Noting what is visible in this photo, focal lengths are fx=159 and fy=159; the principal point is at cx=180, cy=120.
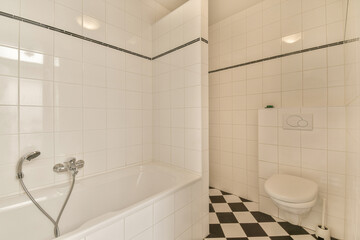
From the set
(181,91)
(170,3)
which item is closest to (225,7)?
(170,3)

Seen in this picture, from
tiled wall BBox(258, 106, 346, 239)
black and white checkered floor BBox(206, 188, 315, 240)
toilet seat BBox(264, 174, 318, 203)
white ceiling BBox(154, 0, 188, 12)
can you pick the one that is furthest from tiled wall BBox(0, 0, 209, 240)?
tiled wall BBox(258, 106, 346, 239)

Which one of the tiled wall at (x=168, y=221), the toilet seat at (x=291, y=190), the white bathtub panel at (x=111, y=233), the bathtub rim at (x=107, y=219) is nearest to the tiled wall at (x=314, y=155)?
the toilet seat at (x=291, y=190)

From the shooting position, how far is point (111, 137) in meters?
1.65

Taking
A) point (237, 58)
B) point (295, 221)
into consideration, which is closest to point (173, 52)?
point (237, 58)

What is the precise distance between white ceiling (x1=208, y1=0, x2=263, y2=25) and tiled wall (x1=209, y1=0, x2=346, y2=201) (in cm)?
7

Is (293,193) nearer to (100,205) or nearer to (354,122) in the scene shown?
(354,122)

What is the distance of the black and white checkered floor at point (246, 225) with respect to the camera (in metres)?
1.49

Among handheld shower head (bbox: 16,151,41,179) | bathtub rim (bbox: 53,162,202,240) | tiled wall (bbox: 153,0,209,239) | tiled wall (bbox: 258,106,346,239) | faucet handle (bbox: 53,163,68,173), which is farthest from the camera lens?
tiled wall (bbox: 153,0,209,239)

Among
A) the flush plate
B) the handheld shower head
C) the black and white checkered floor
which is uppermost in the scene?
the flush plate

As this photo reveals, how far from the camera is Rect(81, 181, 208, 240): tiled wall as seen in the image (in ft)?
3.00

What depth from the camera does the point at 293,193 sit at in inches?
53.8

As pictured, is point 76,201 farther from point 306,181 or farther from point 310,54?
point 310,54

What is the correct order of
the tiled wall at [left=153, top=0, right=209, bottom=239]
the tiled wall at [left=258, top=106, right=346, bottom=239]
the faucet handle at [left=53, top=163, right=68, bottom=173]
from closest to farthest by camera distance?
the faucet handle at [left=53, top=163, right=68, bottom=173] → the tiled wall at [left=258, top=106, right=346, bottom=239] → the tiled wall at [left=153, top=0, right=209, bottom=239]

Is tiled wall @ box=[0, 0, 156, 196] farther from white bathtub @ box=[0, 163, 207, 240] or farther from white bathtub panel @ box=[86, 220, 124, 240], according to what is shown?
white bathtub panel @ box=[86, 220, 124, 240]
